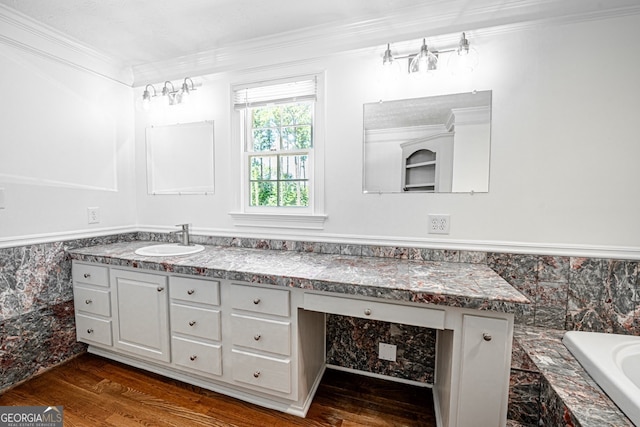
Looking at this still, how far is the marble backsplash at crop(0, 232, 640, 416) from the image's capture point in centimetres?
150

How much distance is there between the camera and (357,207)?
6.33 ft

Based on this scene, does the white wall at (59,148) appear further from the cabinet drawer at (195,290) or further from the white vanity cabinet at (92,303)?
the cabinet drawer at (195,290)

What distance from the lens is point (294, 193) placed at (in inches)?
83.4

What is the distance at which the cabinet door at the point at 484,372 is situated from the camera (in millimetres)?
1175

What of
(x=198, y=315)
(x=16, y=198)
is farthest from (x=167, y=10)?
(x=198, y=315)

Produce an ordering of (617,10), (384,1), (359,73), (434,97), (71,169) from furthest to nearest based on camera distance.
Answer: (71,169) → (359,73) → (434,97) → (384,1) → (617,10)

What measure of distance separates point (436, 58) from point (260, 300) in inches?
67.5

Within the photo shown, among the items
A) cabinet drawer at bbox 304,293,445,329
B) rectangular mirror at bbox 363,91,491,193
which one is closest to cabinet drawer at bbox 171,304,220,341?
cabinet drawer at bbox 304,293,445,329

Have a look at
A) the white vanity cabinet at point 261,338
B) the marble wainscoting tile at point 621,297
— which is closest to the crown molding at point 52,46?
the white vanity cabinet at point 261,338

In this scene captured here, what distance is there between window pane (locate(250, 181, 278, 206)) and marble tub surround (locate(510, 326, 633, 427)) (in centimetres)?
173

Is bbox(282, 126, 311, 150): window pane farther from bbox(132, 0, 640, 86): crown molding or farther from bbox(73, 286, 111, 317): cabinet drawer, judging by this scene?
bbox(73, 286, 111, 317): cabinet drawer

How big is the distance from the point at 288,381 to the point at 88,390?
135 centimetres

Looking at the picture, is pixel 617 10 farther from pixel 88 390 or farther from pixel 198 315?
pixel 88 390

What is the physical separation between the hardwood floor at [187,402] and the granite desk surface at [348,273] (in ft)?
2.56
